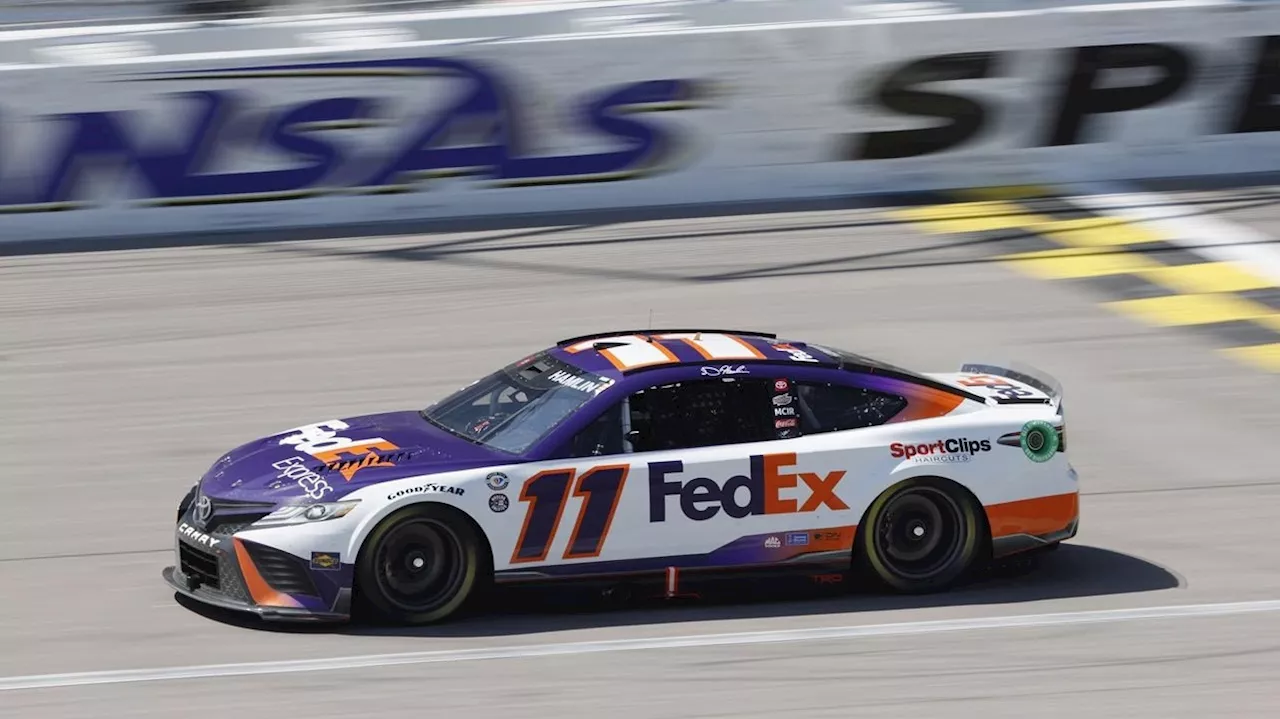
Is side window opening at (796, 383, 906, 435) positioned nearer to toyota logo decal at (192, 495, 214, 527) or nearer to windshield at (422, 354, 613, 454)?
windshield at (422, 354, 613, 454)

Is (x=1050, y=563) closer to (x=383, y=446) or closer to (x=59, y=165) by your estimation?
(x=383, y=446)

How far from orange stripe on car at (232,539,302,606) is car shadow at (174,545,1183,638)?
0.19 meters

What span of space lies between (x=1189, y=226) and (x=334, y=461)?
34.9 feet

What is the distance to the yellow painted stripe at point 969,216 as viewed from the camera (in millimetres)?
16109

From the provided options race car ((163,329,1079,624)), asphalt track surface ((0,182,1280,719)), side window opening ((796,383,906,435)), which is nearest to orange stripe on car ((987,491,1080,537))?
race car ((163,329,1079,624))

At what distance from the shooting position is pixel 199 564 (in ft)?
24.8

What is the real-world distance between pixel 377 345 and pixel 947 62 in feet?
22.4

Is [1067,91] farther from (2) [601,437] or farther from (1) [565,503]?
(1) [565,503]

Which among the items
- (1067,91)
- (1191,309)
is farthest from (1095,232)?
(1191,309)

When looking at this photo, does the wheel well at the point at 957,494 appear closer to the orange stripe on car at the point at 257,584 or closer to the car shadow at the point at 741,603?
the car shadow at the point at 741,603

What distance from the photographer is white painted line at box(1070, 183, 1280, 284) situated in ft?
49.7

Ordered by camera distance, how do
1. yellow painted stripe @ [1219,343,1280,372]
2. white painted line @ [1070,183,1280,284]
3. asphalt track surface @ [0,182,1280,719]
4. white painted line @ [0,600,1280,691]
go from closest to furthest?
asphalt track surface @ [0,182,1280,719]
white painted line @ [0,600,1280,691]
yellow painted stripe @ [1219,343,1280,372]
white painted line @ [1070,183,1280,284]

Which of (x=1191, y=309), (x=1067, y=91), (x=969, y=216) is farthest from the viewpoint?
(x=1067, y=91)

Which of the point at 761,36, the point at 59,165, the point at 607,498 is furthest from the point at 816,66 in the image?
the point at 607,498
